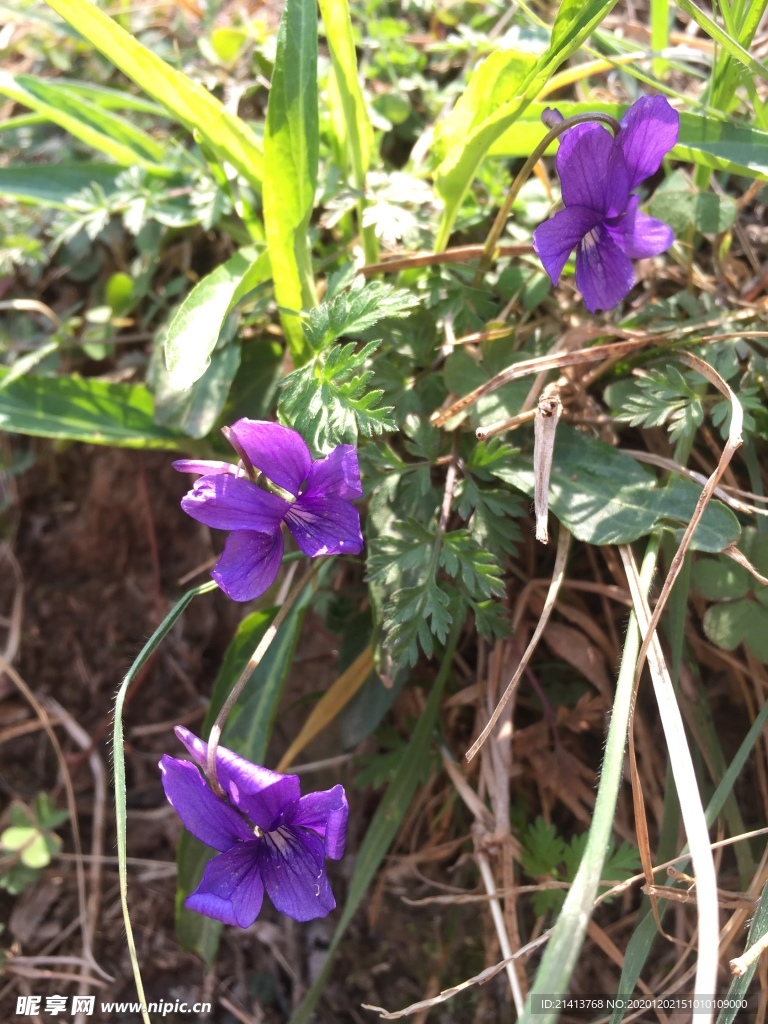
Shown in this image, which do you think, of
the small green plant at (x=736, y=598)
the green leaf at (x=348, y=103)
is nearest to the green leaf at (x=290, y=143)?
the green leaf at (x=348, y=103)

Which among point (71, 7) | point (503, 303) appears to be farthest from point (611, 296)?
point (71, 7)

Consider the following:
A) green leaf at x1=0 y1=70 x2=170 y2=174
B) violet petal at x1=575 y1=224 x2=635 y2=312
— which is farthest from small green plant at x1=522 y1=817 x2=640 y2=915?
green leaf at x1=0 y1=70 x2=170 y2=174

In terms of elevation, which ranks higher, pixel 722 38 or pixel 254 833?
pixel 722 38

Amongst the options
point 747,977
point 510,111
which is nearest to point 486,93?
point 510,111

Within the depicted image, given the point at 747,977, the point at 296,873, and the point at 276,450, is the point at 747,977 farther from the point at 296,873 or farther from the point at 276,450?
the point at 276,450

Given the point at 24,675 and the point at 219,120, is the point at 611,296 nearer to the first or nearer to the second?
the point at 219,120
